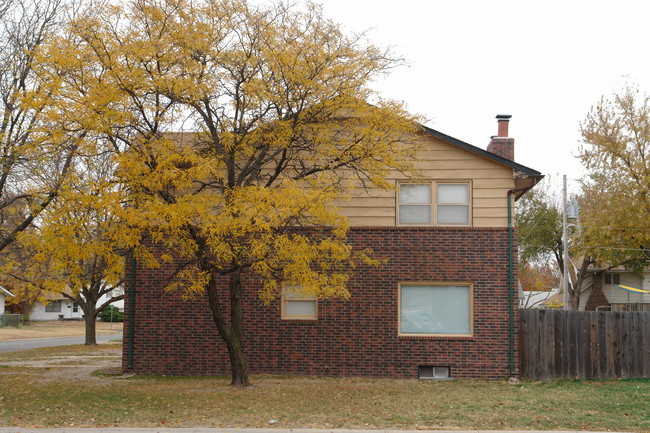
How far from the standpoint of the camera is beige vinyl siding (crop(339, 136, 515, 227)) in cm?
1758

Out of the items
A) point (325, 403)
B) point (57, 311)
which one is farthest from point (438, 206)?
point (57, 311)

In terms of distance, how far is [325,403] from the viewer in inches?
502

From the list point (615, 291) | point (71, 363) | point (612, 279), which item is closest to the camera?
point (71, 363)

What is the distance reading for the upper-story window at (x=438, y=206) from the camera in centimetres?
1773

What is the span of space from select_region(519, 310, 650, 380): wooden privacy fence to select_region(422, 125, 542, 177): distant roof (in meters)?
3.58

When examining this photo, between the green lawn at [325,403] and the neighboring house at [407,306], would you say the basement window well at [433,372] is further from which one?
the green lawn at [325,403]

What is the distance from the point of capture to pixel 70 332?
174 ft

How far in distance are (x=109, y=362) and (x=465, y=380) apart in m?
11.5

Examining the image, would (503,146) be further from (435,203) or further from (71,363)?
(71,363)

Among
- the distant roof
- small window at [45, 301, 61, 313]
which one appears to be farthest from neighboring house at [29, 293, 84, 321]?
the distant roof

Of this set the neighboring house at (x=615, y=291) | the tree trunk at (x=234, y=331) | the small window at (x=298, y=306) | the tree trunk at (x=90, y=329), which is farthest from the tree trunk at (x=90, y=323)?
the neighboring house at (x=615, y=291)

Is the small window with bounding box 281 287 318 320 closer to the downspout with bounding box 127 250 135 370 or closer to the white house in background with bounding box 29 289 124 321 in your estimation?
the downspout with bounding box 127 250 135 370

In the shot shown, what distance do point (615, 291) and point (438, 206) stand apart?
32635 millimetres

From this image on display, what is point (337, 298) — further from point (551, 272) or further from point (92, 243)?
point (551, 272)
